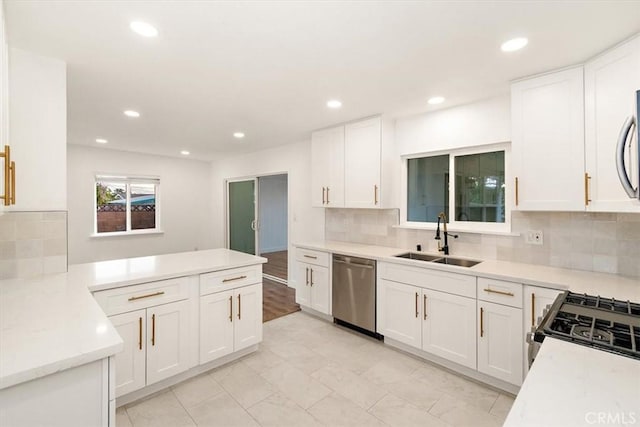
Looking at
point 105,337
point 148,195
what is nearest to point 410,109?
point 105,337

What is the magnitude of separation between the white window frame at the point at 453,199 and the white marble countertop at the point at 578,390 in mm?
1883

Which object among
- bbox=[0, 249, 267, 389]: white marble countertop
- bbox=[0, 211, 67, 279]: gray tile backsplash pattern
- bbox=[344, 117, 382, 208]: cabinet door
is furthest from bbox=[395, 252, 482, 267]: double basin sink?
bbox=[0, 211, 67, 279]: gray tile backsplash pattern

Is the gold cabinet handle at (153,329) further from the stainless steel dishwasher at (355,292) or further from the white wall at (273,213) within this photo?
the white wall at (273,213)

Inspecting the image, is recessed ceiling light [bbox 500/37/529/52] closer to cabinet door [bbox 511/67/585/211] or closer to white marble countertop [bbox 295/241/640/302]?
cabinet door [bbox 511/67/585/211]

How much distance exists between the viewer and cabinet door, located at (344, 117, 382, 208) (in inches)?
128

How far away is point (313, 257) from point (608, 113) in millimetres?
2800

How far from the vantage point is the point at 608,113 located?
6.08 feet

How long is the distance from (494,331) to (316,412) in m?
1.43

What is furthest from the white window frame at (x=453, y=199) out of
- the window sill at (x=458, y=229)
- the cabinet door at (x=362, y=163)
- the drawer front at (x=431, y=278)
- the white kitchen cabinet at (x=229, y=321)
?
the white kitchen cabinet at (x=229, y=321)

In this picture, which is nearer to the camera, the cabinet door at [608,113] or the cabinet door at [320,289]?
the cabinet door at [608,113]

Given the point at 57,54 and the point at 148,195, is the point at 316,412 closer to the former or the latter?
the point at 57,54

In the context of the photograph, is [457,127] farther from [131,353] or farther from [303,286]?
[131,353]

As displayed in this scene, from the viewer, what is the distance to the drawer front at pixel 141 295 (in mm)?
1913

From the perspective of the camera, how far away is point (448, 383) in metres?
2.33
